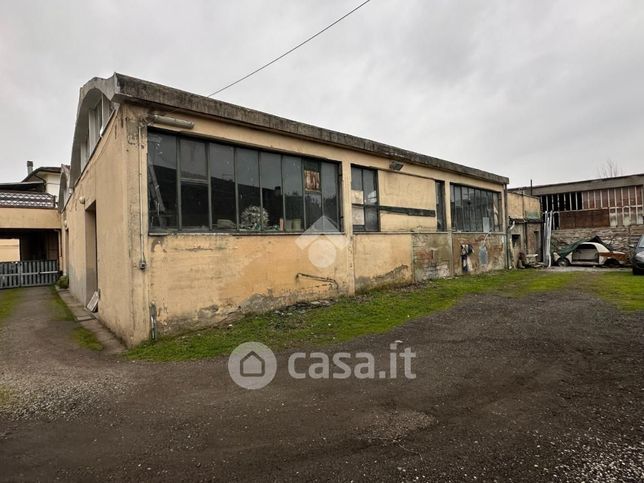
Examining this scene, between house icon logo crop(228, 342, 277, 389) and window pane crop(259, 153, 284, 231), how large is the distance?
11.2ft

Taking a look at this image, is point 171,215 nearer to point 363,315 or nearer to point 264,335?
point 264,335

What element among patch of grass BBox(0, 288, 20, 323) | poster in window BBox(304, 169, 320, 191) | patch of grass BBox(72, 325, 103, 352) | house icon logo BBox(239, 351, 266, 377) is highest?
poster in window BBox(304, 169, 320, 191)

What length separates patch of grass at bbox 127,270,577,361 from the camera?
5.92 m

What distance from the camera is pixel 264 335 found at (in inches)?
257

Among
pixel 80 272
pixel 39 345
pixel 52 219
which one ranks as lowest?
pixel 39 345

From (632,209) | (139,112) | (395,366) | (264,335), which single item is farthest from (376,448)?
(632,209)

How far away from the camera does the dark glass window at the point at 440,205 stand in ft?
46.4

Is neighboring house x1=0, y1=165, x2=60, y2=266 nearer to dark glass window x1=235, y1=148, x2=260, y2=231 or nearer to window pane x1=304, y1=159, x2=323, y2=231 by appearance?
dark glass window x1=235, y1=148, x2=260, y2=231

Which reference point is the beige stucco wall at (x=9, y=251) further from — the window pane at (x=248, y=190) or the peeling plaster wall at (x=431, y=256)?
the peeling plaster wall at (x=431, y=256)

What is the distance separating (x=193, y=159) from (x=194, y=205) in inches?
38.8

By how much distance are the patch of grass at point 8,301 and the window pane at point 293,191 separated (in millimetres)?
7853

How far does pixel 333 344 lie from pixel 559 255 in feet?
66.9

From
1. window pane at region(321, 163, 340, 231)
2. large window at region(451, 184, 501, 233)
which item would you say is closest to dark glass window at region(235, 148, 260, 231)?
window pane at region(321, 163, 340, 231)

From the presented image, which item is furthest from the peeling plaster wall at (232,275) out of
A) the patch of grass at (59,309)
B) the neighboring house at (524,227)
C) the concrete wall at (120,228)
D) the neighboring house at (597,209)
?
the neighboring house at (597,209)
